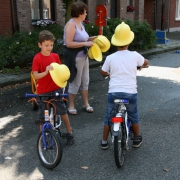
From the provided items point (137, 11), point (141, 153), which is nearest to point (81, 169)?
point (141, 153)

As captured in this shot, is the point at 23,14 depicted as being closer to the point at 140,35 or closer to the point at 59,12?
the point at 59,12

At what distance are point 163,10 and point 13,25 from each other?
580 inches

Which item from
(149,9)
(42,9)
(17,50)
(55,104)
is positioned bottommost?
(55,104)

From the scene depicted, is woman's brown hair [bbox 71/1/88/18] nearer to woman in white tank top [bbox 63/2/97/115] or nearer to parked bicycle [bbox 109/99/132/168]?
woman in white tank top [bbox 63/2/97/115]

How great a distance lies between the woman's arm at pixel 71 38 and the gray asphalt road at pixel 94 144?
4.38 feet

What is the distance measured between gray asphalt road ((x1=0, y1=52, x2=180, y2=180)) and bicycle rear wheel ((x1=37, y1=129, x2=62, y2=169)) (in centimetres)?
10

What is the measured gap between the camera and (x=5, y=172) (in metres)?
3.59

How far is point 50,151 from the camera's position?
3.75m

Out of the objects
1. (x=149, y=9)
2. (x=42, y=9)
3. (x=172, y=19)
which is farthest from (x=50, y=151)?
(x=172, y=19)

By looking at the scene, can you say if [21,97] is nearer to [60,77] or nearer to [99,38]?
[99,38]

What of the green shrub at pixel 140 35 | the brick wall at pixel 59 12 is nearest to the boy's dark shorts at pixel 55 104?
the green shrub at pixel 140 35

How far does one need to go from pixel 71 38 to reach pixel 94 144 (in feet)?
6.00

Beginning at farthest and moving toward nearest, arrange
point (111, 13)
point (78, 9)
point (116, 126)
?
point (111, 13) → point (78, 9) → point (116, 126)

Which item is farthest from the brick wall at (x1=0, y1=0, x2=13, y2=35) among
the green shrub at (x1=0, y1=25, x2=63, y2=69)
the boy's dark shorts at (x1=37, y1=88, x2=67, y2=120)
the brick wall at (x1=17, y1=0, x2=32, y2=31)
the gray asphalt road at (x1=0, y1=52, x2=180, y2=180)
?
the boy's dark shorts at (x1=37, y1=88, x2=67, y2=120)
